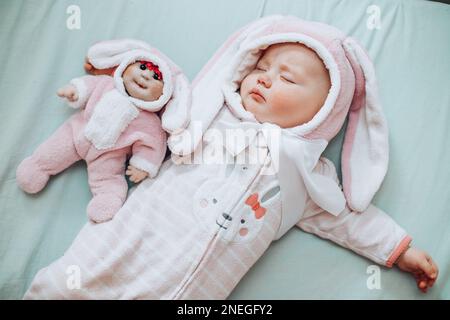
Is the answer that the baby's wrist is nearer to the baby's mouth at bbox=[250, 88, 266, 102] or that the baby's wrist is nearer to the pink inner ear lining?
the pink inner ear lining

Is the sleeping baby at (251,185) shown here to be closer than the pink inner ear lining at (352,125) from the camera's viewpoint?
Yes

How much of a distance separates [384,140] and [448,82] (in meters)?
0.31

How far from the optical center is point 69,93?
1019mm

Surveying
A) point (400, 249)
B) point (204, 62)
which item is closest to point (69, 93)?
point (204, 62)

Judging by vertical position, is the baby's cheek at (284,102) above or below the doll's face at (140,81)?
above

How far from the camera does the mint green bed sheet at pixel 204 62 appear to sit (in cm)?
104

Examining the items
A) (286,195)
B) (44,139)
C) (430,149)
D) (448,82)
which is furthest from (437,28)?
(44,139)

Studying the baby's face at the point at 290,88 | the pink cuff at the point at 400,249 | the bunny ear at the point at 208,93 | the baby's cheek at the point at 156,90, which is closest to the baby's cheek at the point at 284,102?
the baby's face at the point at 290,88

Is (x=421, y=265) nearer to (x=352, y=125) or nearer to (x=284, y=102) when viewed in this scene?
(x=352, y=125)

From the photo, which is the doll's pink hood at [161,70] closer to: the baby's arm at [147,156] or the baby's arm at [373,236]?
the baby's arm at [147,156]

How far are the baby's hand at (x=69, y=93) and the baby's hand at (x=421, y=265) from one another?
2.72 ft

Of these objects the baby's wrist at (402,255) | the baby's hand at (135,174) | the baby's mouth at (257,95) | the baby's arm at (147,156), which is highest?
the baby's mouth at (257,95)

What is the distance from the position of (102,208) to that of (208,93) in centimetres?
36

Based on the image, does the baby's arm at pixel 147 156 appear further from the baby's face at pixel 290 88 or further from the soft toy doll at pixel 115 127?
the baby's face at pixel 290 88
